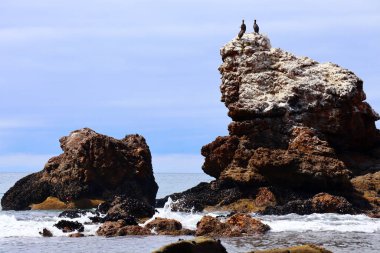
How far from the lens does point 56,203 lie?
232 feet

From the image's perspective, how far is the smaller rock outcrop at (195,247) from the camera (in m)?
20.0

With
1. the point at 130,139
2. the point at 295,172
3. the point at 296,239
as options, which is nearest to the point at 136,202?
the point at 296,239

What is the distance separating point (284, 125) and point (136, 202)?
25.2 m

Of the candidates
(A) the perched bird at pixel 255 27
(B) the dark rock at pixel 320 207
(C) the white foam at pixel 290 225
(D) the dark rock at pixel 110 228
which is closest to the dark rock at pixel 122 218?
(D) the dark rock at pixel 110 228

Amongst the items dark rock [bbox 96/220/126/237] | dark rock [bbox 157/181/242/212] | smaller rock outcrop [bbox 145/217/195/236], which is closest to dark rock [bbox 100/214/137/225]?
dark rock [bbox 96/220/126/237]

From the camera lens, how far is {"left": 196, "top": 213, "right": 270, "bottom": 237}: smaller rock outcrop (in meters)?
34.8

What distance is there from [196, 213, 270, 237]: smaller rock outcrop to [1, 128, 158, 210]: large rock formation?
36025mm

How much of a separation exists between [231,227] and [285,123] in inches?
1213

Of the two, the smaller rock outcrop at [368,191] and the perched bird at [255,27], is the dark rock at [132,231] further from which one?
the perched bird at [255,27]

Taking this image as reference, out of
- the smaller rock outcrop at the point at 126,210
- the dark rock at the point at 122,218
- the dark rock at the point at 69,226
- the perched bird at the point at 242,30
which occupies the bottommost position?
the dark rock at the point at 69,226

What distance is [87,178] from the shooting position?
237 feet

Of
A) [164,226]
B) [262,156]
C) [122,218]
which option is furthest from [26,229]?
[262,156]

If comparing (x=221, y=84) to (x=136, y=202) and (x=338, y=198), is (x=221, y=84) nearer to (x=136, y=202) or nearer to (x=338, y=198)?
(x=338, y=198)

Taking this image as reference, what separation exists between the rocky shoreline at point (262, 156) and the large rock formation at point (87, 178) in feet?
0.34
